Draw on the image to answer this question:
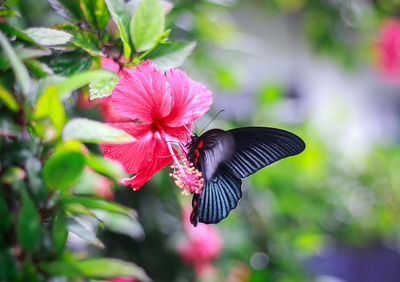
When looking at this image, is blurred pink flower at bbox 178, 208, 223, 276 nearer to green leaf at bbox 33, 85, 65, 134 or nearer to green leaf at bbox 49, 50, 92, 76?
green leaf at bbox 49, 50, 92, 76

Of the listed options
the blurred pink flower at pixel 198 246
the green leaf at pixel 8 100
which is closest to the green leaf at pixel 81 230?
the green leaf at pixel 8 100

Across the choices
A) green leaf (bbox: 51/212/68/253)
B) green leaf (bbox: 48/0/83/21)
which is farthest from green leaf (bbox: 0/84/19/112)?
green leaf (bbox: 48/0/83/21)

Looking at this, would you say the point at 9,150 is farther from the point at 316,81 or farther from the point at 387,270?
the point at 316,81

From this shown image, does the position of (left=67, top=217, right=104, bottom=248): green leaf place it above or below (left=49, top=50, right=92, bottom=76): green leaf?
below

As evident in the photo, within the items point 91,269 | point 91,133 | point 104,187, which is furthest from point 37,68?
point 104,187

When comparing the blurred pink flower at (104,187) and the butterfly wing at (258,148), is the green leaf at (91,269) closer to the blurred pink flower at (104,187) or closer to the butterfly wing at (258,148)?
the butterfly wing at (258,148)

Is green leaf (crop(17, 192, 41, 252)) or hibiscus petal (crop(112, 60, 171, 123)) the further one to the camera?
hibiscus petal (crop(112, 60, 171, 123))

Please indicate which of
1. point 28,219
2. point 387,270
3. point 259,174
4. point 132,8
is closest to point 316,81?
point 387,270
